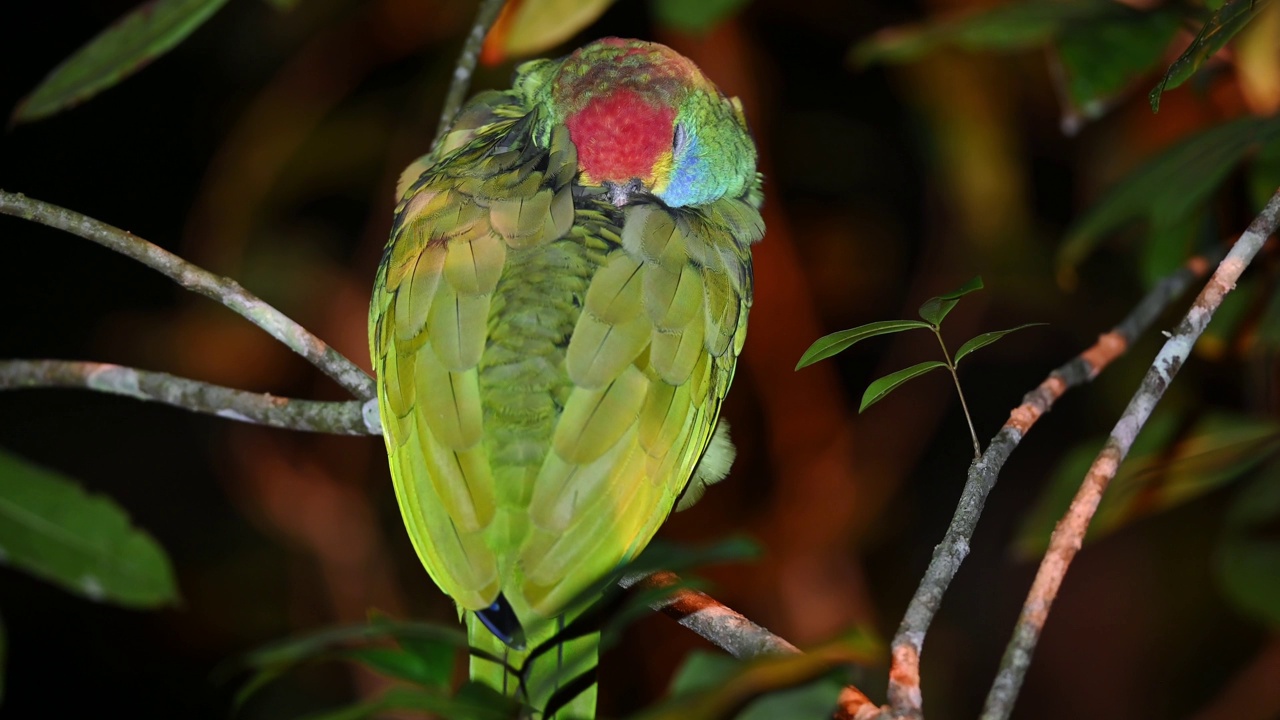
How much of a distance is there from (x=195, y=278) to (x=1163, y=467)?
1.79 m

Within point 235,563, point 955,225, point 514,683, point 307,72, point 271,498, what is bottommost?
point 235,563

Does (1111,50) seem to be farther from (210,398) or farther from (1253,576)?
(210,398)

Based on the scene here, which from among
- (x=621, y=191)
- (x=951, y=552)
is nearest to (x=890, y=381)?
(x=951, y=552)

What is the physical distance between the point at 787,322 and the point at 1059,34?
71.0 inches

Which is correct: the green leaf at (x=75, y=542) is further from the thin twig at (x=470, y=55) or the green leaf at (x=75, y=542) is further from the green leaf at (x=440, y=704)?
the thin twig at (x=470, y=55)

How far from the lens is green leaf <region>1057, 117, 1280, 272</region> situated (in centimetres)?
171

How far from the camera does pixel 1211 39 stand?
119 cm

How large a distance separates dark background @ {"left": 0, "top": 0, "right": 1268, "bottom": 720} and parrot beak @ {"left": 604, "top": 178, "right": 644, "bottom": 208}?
1682 millimetres

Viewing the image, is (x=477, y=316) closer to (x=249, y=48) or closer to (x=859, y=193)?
(x=249, y=48)

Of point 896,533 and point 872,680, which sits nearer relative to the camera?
point 872,680

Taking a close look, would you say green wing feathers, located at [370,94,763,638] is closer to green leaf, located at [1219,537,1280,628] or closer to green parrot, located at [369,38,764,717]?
green parrot, located at [369,38,764,717]

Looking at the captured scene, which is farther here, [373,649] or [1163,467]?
[1163,467]

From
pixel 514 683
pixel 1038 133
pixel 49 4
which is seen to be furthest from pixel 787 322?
pixel 49 4

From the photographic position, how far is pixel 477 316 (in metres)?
1.49
